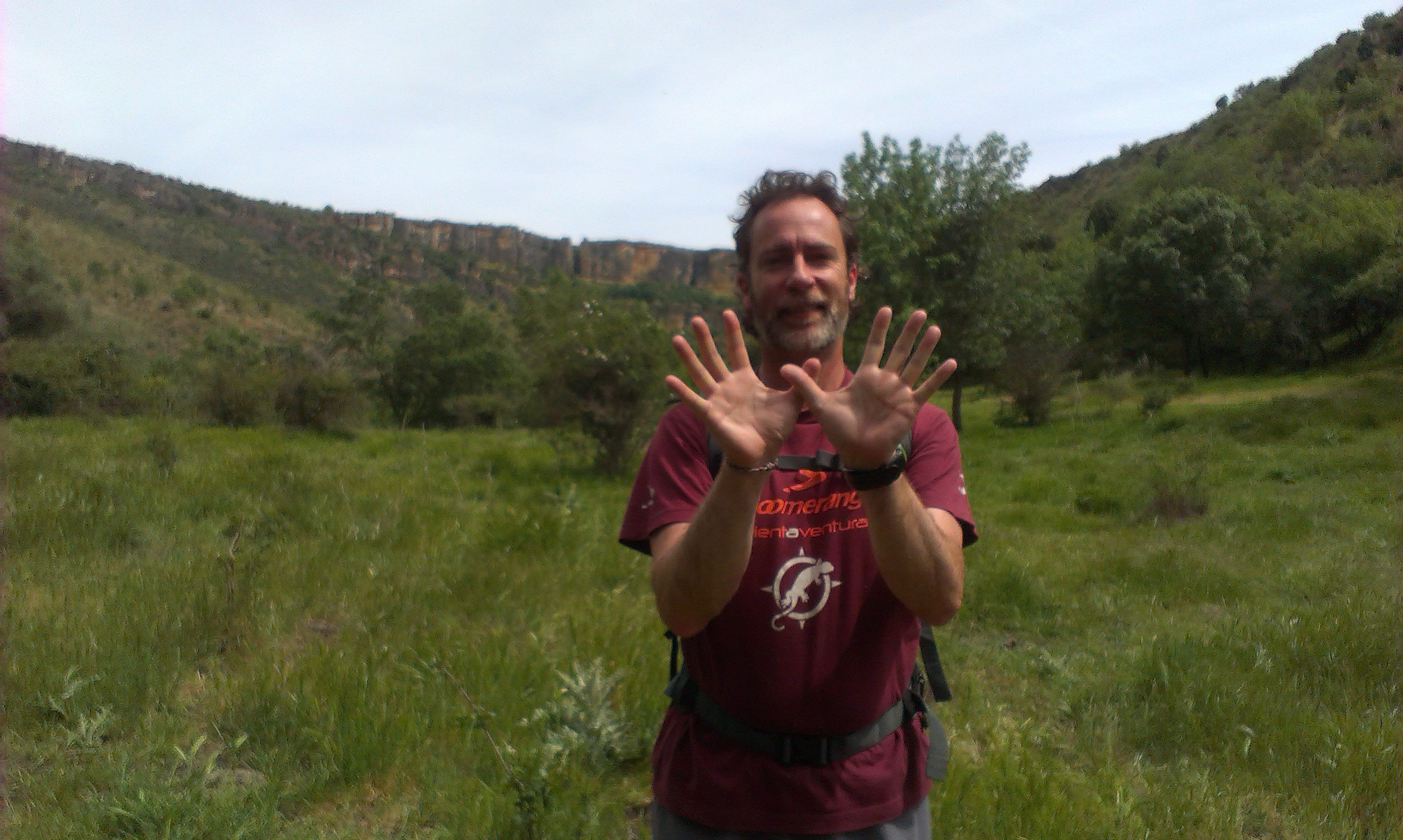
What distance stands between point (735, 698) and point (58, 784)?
100 inches

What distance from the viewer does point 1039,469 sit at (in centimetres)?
1338

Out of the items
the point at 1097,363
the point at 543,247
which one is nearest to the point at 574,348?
the point at 1097,363

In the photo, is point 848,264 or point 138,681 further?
point 138,681

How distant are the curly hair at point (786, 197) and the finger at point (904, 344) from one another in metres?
0.50

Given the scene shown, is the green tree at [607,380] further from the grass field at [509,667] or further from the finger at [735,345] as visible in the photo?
the finger at [735,345]

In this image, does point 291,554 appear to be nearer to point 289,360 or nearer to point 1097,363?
point 289,360

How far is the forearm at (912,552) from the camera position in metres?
1.50

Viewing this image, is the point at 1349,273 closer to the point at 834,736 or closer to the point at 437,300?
the point at 834,736

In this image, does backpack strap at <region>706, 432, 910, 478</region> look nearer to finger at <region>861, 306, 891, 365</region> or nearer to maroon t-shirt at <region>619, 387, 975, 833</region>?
maroon t-shirt at <region>619, 387, 975, 833</region>

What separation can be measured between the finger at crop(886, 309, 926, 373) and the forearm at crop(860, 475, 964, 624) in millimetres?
205

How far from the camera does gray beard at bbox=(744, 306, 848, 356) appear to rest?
177 centimetres

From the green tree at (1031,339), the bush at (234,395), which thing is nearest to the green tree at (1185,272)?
the green tree at (1031,339)

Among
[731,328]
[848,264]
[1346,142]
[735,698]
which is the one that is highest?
[1346,142]

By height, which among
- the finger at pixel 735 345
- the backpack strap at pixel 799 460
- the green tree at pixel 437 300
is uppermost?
the green tree at pixel 437 300
